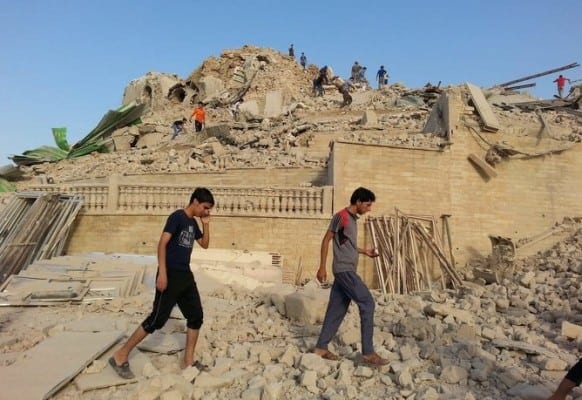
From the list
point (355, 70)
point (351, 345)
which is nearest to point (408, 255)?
point (351, 345)

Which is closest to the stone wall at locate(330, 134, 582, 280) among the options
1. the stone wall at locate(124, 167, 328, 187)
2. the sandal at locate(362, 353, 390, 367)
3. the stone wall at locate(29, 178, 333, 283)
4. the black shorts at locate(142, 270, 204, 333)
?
the stone wall at locate(29, 178, 333, 283)

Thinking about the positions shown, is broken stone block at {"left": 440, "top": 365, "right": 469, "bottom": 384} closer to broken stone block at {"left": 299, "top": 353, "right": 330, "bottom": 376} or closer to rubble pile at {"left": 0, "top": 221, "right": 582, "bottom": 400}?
rubble pile at {"left": 0, "top": 221, "right": 582, "bottom": 400}

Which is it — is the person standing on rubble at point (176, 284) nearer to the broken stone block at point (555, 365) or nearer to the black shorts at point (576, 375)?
the black shorts at point (576, 375)

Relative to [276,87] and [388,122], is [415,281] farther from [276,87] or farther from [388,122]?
[276,87]

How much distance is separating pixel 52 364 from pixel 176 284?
3.99ft

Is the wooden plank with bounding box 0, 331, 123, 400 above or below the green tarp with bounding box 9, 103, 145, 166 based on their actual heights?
below

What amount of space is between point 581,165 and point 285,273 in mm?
8443

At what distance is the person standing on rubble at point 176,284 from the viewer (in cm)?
377

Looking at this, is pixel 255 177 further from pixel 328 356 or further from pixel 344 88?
pixel 344 88

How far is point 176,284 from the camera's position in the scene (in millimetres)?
3859

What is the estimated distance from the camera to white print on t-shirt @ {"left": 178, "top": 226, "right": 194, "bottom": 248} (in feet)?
12.9

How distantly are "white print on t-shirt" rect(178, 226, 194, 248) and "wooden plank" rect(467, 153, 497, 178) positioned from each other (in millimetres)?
9262

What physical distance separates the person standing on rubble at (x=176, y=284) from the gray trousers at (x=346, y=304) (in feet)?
3.83

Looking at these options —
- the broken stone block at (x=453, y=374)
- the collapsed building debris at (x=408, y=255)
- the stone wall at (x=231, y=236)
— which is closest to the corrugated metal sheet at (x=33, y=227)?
the stone wall at (x=231, y=236)
